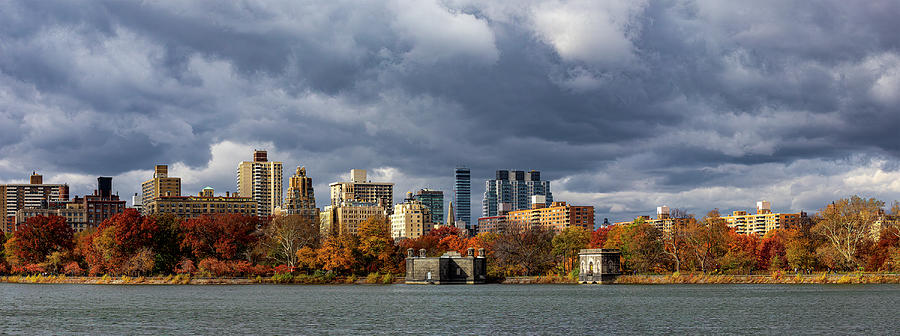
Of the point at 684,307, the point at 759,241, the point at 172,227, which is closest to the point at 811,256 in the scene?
the point at 759,241

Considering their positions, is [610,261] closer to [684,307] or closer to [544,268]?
[544,268]

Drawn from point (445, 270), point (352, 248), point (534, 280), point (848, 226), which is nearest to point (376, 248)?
point (352, 248)

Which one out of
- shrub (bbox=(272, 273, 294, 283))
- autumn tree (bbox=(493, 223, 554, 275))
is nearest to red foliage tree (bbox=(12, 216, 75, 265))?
shrub (bbox=(272, 273, 294, 283))

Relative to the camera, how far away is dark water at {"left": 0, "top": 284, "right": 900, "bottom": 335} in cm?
6025

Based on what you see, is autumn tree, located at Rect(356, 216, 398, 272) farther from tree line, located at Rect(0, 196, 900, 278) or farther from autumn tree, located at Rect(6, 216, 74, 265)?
autumn tree, located at Rect(6, 216, 74, 265)

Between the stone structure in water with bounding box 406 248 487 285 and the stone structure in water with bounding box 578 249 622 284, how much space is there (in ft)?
52.3

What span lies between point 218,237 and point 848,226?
88055 mm

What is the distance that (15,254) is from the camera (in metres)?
150

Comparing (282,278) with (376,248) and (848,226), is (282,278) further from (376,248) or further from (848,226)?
(848,226)

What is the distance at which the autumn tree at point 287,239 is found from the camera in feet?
463

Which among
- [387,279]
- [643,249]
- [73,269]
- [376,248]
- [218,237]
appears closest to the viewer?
[643,249]

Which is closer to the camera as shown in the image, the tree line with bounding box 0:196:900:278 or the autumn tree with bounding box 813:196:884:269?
the autumn tree with bounding box 813:196:884:269

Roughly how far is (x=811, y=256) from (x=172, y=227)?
302 ft

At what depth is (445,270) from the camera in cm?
14238
